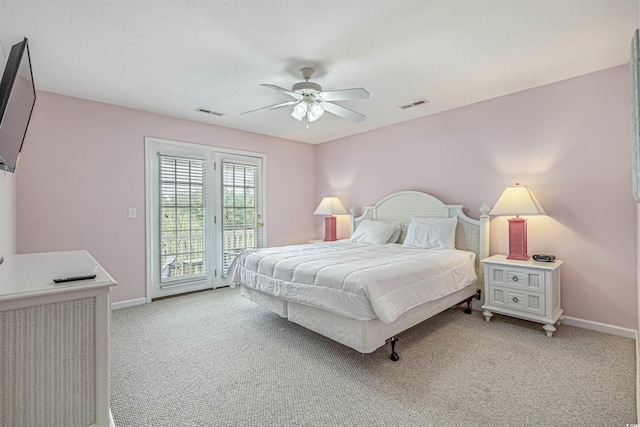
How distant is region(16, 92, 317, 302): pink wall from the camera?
323cm

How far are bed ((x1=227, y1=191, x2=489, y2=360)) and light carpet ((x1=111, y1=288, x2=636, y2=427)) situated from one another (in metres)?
0.24

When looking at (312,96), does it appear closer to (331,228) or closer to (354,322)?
(354,322)

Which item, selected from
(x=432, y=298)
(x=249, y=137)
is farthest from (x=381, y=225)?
(x=249, y=137)

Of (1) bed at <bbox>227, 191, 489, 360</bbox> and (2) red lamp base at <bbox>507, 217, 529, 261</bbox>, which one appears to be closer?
(1) bed at <bbox>227, 191, 489, 360</bbox>

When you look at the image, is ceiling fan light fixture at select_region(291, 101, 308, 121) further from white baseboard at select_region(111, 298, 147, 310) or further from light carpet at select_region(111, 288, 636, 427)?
white baseboard at select_region(111, 298, 147, 310)

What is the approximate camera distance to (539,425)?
166cm

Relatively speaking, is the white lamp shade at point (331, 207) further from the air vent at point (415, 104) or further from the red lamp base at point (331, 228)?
the air vent at point (415, 104)

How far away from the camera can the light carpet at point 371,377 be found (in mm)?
1746

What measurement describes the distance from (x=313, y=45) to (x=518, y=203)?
250 cm

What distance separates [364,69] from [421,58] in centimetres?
51

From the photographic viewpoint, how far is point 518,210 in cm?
303

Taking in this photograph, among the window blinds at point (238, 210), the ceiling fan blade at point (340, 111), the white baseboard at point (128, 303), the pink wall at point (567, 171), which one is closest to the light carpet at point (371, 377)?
the pink wall at point (567, 171)

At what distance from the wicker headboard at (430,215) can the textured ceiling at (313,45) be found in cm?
136

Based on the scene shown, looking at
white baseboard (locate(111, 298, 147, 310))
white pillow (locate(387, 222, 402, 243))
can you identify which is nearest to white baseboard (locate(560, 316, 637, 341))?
white pillow (locate(387, 222, 402, 243))
